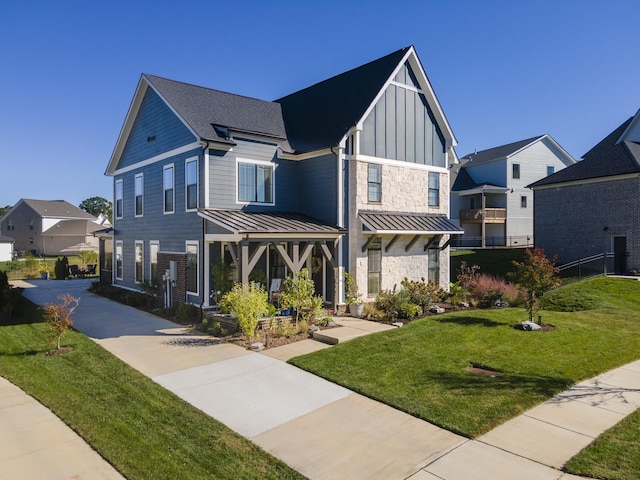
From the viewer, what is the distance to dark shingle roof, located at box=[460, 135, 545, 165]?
3866 centimetres

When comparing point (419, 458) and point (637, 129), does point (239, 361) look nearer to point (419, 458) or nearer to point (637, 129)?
point (419, 458)

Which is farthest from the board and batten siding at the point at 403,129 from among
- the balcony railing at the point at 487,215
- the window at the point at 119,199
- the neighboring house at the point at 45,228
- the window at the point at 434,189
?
the neighboring house at the point at 45,228

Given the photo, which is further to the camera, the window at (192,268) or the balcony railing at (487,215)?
the balcony railing at (487,215)

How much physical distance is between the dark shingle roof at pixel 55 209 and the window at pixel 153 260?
179 ft

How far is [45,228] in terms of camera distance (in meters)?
62.7

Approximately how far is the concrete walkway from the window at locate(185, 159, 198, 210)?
19.9 feet

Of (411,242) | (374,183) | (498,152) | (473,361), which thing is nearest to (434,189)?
(411,242)

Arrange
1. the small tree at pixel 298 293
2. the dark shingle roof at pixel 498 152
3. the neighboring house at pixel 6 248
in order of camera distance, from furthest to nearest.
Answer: the neighboring house at pixel 6 248, the dark shingle roof at pixel 498 152, the small tree at pixel 298 293

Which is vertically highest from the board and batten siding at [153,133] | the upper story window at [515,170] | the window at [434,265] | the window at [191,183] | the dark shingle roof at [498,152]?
the dark shingle roof at [498,152]

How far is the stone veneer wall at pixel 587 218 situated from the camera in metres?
22.9

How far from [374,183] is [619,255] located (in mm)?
16226

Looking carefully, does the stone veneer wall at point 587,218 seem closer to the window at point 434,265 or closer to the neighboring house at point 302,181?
the neighboring house at point 302,181

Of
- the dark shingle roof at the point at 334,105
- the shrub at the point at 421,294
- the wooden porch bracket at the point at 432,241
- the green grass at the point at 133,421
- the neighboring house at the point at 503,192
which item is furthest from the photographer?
the neighboring house at the point at 503,192

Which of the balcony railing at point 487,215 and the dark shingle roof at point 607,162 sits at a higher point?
the dark shingle roof at point 607,162
